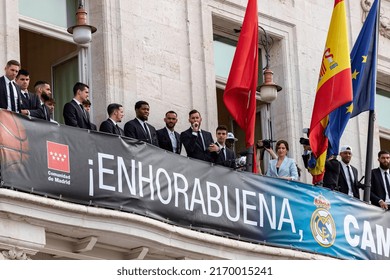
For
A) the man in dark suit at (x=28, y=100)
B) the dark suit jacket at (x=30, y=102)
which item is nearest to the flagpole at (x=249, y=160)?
the man in dark suit at (x=28, y=100)

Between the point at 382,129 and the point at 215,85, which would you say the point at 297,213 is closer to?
the point at 215,85

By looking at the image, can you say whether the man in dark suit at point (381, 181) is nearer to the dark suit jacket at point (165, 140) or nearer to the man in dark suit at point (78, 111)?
the dark suit jacket at point (165, 140)

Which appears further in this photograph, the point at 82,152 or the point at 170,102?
the point at 170,102

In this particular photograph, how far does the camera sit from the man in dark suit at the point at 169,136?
23141 millimetres

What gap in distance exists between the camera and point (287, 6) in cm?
2750

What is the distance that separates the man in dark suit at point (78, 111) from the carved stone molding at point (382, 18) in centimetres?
896

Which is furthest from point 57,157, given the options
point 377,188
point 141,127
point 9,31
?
point 377,188

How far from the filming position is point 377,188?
2573 centimetres

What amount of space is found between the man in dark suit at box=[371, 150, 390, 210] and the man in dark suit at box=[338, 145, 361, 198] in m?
0.31

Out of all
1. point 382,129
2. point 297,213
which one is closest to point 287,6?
Answer: point 382,129

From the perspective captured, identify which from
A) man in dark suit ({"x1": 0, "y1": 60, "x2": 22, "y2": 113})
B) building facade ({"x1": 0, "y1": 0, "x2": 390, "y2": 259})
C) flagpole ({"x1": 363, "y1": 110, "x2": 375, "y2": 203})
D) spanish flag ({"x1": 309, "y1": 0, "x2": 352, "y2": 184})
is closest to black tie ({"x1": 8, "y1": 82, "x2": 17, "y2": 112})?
man in dark suit ({"x1": 0, "y1": 60, "x2": 22, "y2": 113})

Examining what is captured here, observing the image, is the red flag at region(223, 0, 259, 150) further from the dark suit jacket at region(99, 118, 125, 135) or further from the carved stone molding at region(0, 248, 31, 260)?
the carved stone molding at region(0, 248, 31, 260)

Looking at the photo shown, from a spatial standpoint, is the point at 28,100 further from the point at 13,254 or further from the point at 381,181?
the point at 381,181

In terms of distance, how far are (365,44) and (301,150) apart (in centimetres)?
212
